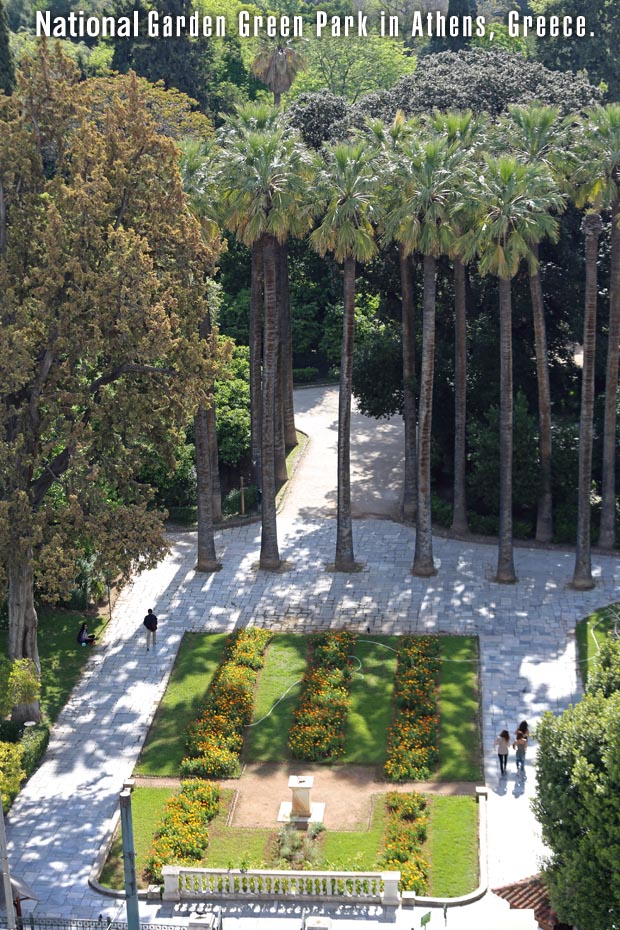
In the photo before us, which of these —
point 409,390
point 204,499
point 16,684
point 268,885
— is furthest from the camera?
point 409,390

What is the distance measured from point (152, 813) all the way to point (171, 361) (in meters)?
11.8

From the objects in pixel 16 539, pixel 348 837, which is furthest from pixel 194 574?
pixel 348 837

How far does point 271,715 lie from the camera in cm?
3528

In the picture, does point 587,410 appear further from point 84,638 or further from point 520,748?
point 84,638

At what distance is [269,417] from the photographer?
41906mm

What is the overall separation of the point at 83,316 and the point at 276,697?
12.4 meters

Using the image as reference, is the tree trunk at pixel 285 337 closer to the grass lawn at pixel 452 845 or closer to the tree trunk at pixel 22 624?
the tree trunk at pixel 22 624

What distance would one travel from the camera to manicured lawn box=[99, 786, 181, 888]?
28.8 metres

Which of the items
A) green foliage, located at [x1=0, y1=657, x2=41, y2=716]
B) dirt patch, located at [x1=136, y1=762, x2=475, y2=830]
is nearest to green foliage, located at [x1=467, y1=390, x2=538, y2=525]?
dirt patch, located at [x1=136, y1=762, x2=475, y2=830]

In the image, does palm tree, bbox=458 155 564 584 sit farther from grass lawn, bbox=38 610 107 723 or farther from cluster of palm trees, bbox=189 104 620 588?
grass lawn, bbox=38 610 107 723

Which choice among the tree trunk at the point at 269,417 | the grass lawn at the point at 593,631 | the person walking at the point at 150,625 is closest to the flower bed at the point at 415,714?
the grass lawn at the point at 593,631

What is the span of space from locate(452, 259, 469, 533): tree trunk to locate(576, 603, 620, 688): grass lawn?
7.28 metres

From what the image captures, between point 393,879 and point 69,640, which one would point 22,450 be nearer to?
point 69,640

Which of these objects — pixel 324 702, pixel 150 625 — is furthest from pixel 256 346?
pixel 324 702
